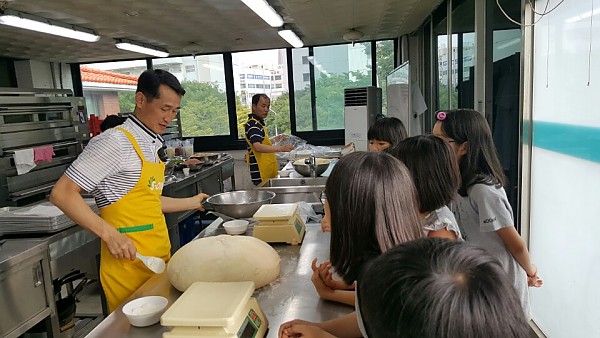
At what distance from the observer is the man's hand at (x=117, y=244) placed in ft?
4.77

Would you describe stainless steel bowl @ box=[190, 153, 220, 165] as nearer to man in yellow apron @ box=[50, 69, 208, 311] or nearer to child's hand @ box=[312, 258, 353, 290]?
man in yellow apron @ box=[50, 69, 208, 311]

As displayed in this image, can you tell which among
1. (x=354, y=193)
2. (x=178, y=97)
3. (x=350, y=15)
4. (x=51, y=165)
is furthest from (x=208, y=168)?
(x=354, y=193)

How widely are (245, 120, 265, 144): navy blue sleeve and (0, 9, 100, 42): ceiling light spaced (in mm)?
2203

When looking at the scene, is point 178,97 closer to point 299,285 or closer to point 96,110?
point 299,285

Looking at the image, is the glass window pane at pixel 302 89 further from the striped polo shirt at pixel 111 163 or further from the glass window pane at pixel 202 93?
the striped polo shirt at pixel 111 163

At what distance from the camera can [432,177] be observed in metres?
1.33

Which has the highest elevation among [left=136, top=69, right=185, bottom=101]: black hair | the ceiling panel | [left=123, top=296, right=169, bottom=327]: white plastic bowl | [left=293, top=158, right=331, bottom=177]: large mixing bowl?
the ceiling panel

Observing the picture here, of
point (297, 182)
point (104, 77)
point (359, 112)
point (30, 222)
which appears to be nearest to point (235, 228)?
point (30, 222)

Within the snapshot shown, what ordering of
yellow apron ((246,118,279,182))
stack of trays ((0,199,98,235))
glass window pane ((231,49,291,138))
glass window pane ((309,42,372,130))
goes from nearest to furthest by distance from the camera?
stack of trays ((0,199,98,235)) < yellow apron ((246,118,279,182)) < glass window pane ((309,42,372,130)) < glass window pane ((231,49,291,138))

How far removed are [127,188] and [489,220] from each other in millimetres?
1461

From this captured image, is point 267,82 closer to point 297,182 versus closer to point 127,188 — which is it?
point 297,182

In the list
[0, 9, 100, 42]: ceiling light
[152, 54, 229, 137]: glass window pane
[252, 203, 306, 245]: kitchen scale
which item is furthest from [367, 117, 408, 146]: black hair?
[152, 54, 229, 137]: glass window pane

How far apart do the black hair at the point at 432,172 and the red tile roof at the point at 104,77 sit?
6446 mm

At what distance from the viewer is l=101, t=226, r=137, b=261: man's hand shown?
145 centimetres
